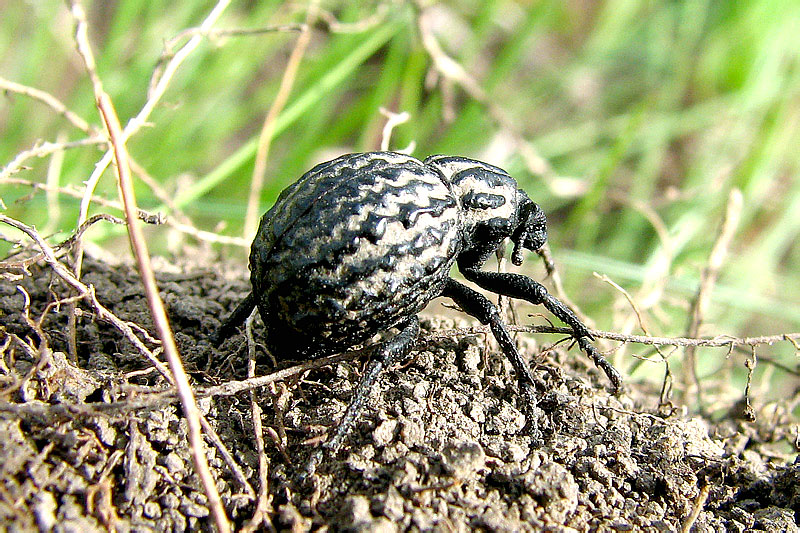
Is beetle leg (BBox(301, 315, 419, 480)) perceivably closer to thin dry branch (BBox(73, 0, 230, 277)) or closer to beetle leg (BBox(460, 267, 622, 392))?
beetle leg (BBox(460, 267, 622, 392))

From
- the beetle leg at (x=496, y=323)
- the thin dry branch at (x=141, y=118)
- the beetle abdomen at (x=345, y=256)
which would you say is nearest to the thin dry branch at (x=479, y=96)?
the thin dry branch at (x=141, y=118)

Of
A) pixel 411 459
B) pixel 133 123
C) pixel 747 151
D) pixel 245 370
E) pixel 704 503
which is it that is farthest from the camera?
pixel 747 151

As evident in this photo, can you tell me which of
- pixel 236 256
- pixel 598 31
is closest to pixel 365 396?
pixel 236 256

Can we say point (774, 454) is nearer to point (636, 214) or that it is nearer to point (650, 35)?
point (636, 214)

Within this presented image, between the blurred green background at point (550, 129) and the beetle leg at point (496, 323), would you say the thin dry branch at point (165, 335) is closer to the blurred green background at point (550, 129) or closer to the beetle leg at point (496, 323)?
the beetle leg at point (496, 323)

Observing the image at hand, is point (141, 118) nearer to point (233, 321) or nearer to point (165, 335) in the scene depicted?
point (233, 321)

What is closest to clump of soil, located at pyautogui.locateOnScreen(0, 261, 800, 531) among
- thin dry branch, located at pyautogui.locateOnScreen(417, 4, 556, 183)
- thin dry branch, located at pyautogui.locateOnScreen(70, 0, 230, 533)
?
thin dry branch, located at pyautogui.locateOnScreen(70, 0, 230, 533)
